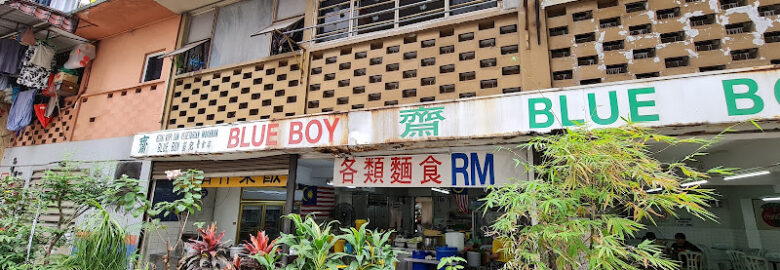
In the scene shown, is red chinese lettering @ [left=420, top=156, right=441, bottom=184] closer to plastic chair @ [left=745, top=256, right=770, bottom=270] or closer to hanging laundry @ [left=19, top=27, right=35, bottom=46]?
plastic chair @ [left=745, top=256, right=770, bottom=270]

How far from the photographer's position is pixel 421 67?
6.19 meters

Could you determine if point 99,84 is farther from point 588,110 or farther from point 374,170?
point 588,110

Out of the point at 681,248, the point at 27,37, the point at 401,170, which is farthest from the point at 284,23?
the point at 681,248

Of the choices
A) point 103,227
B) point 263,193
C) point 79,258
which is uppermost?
point 263,193

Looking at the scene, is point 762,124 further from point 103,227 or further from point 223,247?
point 103,227

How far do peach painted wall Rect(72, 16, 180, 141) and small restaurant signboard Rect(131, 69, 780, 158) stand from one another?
10.4 ft

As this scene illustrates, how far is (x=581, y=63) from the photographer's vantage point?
5328 millimetres

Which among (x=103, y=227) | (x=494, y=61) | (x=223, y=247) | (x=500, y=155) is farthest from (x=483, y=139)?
(x=103, y=227)

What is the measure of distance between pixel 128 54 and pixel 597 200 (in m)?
11.3

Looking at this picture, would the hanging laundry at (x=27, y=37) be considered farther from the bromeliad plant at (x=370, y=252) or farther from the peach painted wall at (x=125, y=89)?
the bromeliad plant at (x=370, y=252)

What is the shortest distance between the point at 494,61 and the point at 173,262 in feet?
27.9

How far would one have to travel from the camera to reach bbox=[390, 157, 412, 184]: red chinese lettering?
6.00 meters

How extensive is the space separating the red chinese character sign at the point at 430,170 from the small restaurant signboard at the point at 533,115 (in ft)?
2.71

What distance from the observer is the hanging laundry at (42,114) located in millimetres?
10172
